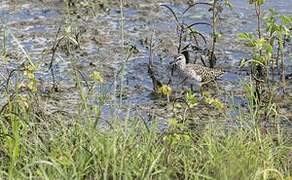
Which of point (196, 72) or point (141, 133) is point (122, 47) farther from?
point (141, 133)

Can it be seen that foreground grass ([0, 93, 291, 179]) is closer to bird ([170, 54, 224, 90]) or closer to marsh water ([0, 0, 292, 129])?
marsh water ([0, 0, 292, 129])

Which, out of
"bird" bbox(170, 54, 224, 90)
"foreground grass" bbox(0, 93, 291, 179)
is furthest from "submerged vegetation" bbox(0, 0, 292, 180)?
"bird" bbox(170, 54, 224, 90)

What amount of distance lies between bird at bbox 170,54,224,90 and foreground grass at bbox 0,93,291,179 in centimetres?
194

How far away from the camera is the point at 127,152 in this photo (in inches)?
189

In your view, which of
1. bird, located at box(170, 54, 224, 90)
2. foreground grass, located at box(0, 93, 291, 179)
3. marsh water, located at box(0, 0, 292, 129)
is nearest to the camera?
foreground grass, located at box(0, 93, 291, 179)

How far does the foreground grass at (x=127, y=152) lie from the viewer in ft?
15.1

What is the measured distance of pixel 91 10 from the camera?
9.34 m

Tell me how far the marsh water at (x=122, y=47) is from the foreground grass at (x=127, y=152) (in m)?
0.89

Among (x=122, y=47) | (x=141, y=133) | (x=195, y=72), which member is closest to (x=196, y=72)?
(x=195, y=72)

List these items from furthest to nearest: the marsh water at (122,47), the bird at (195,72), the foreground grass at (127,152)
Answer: the bird at (195,72) → the marsh water at (122,47) → the foreground grass at (127,152)

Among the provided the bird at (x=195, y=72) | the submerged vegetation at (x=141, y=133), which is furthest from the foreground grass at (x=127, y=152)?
the bird at (x=195, y=72)

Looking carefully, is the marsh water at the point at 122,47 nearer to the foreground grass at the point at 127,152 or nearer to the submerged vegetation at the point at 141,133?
the submerged vegetation at the point at 141,133

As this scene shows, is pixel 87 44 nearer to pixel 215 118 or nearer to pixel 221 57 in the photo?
pixel 221 57

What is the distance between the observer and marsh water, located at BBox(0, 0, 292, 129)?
6.90m
